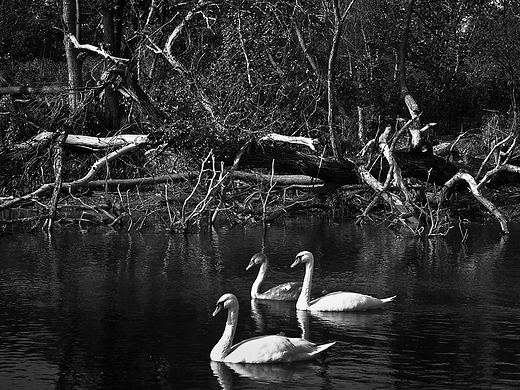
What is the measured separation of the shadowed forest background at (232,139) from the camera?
69.6 ft

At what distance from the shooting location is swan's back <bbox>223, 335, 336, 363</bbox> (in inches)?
403

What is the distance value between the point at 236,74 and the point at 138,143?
4.74 m

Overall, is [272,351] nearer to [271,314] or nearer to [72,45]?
[271,314]

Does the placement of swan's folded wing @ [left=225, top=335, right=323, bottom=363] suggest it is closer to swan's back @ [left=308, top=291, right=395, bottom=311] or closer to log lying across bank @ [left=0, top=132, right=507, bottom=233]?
swan's back @ [left=308, top=291, right=395, bottom=311]

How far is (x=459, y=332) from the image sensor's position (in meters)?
11.8

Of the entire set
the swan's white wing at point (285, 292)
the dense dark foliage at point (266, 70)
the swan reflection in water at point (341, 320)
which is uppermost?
the dense dark foliage at point (266, 70)

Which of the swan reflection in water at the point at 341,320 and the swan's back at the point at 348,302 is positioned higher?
the swan's back at the point at 348,302

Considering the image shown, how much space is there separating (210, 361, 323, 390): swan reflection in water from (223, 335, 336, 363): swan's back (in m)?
0.06

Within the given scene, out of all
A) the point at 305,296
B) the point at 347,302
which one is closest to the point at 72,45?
the point at 305,296

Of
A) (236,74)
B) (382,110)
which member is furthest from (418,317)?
(382,110)

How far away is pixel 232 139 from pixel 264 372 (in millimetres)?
11318

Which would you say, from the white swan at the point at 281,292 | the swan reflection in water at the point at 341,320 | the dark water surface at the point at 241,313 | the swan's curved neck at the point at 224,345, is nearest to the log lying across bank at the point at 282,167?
the dark water surface at the point at 241,313

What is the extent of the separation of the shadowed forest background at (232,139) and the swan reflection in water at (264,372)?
1033 cm

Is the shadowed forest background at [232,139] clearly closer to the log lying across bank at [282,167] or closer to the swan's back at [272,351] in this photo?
the log lying across bank at [282,167]
